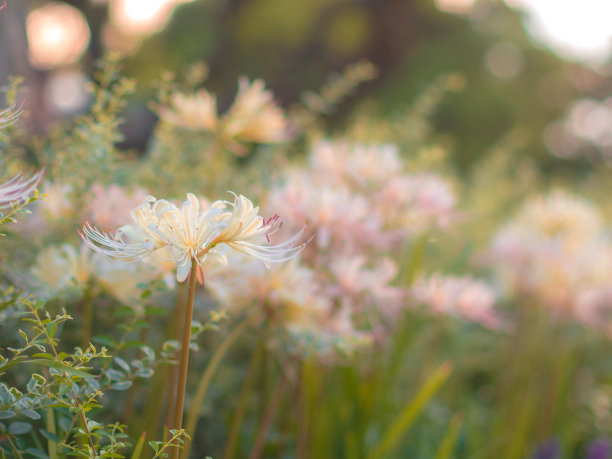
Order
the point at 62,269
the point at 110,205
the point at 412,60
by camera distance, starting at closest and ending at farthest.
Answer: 1. the point at 62,269
2. the point at 110,205
3. the point at 412,60

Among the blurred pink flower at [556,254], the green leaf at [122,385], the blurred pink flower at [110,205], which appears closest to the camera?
the green leaf at [122,385]

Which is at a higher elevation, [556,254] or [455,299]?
[556,254]

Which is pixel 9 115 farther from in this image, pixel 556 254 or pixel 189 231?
pixel 556 254

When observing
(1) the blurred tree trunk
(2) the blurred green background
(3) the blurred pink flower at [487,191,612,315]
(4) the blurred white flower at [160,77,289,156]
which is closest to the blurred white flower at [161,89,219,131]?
(4) the blurred white flower at [160,77,289,156]

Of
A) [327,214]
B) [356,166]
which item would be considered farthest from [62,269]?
[356,166]

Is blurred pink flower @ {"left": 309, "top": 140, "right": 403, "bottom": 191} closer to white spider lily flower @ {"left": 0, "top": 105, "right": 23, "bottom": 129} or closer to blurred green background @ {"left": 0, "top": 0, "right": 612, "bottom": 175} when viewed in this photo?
white spider lily flower @ {"left": 0, "top": 105, "right": 23, "bottom": 129}

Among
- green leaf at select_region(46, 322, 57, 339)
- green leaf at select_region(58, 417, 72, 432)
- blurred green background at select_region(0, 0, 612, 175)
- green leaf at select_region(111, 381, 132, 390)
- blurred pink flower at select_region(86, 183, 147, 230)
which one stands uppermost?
blurred green background at select_region(0, 0, 612, 175)

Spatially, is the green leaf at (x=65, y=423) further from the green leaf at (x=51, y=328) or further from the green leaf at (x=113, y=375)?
the green leaf at (x=51, y=328)

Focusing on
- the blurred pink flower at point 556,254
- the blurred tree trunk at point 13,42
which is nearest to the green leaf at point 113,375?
the blurred tree trunk at point 13,42

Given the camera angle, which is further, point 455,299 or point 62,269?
point 455,299

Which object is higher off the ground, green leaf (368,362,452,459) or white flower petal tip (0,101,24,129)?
white flower petal tip (0,101,24,129)

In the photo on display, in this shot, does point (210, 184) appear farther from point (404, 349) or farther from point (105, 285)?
point (404, 349)

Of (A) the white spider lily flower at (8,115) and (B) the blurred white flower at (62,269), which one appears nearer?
(A) the white spider lily flower at (8,115)

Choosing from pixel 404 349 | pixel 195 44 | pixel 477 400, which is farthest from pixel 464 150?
pixel 404 349
